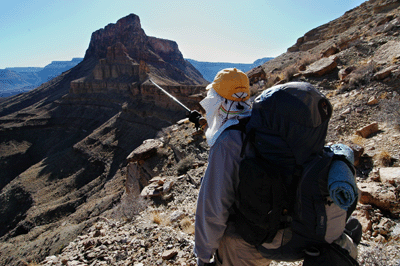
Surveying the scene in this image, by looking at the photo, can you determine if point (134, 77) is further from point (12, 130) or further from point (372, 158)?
point (372, 158)

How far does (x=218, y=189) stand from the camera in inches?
51.9

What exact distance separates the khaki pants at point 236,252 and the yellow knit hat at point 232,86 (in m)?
0.94

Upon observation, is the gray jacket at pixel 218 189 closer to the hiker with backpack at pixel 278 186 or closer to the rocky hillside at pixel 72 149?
the hiker with backpack at pixel 278 186

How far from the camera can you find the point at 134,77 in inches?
1745

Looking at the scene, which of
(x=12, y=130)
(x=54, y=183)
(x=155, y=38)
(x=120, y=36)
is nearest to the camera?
(x=54, y=183)

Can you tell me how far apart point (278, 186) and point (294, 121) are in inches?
15.2

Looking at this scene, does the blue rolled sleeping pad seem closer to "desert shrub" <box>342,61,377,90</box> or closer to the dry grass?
the dry grass

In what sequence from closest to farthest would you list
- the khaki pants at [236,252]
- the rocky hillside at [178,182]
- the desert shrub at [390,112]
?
1. the khaki pants at [236,252]
2. the rocky hillside at [178,182]
3. the desert shrub at [390,112]

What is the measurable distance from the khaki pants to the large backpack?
5.9 inches

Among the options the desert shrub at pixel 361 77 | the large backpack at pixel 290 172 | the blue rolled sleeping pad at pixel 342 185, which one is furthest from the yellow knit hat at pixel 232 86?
the desert shrub at pixel 361 77

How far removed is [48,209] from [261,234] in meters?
17.6

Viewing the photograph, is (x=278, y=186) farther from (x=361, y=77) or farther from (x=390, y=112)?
(x=361, y=77)

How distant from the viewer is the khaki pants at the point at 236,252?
1453 millimetres

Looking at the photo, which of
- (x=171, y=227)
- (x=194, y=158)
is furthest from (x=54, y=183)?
(x=171, y=227)
